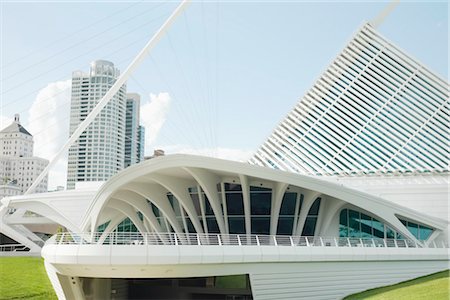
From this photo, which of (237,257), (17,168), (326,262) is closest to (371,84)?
(326,262)

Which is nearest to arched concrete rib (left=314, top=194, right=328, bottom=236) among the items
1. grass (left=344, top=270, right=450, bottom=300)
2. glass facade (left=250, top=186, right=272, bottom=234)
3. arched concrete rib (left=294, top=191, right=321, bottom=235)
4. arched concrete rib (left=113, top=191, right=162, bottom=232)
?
arched concrete rib (left=294, top=191, right=321, bottom=235)

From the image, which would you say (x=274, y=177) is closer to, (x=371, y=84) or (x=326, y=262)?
(x=326, y=262)

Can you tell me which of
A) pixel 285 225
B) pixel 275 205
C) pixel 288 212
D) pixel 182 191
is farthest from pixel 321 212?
pixel 182 191

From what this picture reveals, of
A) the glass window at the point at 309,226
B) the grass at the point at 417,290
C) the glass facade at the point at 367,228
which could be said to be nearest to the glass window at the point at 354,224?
the glass facade at the point at 367,228

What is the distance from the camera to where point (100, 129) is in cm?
11506

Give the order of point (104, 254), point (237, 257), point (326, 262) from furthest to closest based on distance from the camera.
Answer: point (326, 262), point (237, 257), point (104, 254)

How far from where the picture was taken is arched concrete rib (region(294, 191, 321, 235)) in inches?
1060

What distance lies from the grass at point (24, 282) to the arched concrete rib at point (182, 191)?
8142 millimetres

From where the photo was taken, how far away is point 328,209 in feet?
91.8

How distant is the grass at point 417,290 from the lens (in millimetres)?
17938

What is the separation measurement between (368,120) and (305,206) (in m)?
16.2

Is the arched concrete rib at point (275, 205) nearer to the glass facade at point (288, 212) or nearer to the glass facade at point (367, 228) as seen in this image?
the glass facade at point (288, 212)

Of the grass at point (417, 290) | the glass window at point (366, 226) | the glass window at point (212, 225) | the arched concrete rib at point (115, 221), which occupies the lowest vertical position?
the grass at point (417, 290)

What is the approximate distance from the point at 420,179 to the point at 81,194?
27.0 meters
